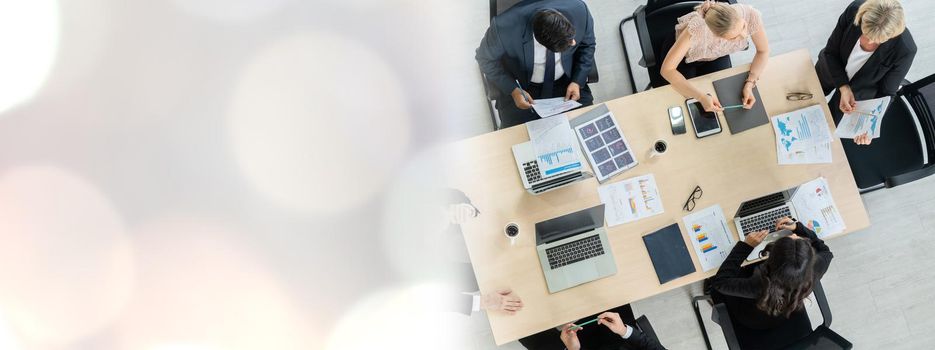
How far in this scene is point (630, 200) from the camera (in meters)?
2.26

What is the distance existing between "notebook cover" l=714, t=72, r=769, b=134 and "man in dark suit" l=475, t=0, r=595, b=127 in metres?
0.61

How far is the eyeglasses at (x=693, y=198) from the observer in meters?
2.27

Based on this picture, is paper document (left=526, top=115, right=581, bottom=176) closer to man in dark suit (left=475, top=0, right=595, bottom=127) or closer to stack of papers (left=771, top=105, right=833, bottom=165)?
man in dark suit (left=475, top=0, right=595, bottom=127)

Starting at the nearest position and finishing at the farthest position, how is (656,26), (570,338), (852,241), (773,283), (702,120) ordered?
(773,283) → (570,338) → (702,120) → (656,26) → (852,241)

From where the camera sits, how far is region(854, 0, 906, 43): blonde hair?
221 cm

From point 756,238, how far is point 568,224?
0.77 meters

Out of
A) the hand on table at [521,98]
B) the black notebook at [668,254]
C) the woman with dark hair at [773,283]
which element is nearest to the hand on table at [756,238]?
the woman with dark hair at [773,283]

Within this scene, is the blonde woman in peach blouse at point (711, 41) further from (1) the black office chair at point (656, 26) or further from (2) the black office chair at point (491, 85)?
(2) the black office chair at point (491, 85)

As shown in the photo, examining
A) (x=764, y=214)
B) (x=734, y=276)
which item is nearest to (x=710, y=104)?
(x=764, y=214)

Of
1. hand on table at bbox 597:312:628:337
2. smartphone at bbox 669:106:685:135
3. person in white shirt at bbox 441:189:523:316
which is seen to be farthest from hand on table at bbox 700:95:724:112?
person in white shirt at bbox 441:189:523:316

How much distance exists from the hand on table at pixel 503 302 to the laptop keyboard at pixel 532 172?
47 cm

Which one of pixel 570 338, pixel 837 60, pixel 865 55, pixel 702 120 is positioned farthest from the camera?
pixel 837 60

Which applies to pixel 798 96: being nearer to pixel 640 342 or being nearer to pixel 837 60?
pixel 837 60

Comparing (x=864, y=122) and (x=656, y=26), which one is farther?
(x=656, y=26)
